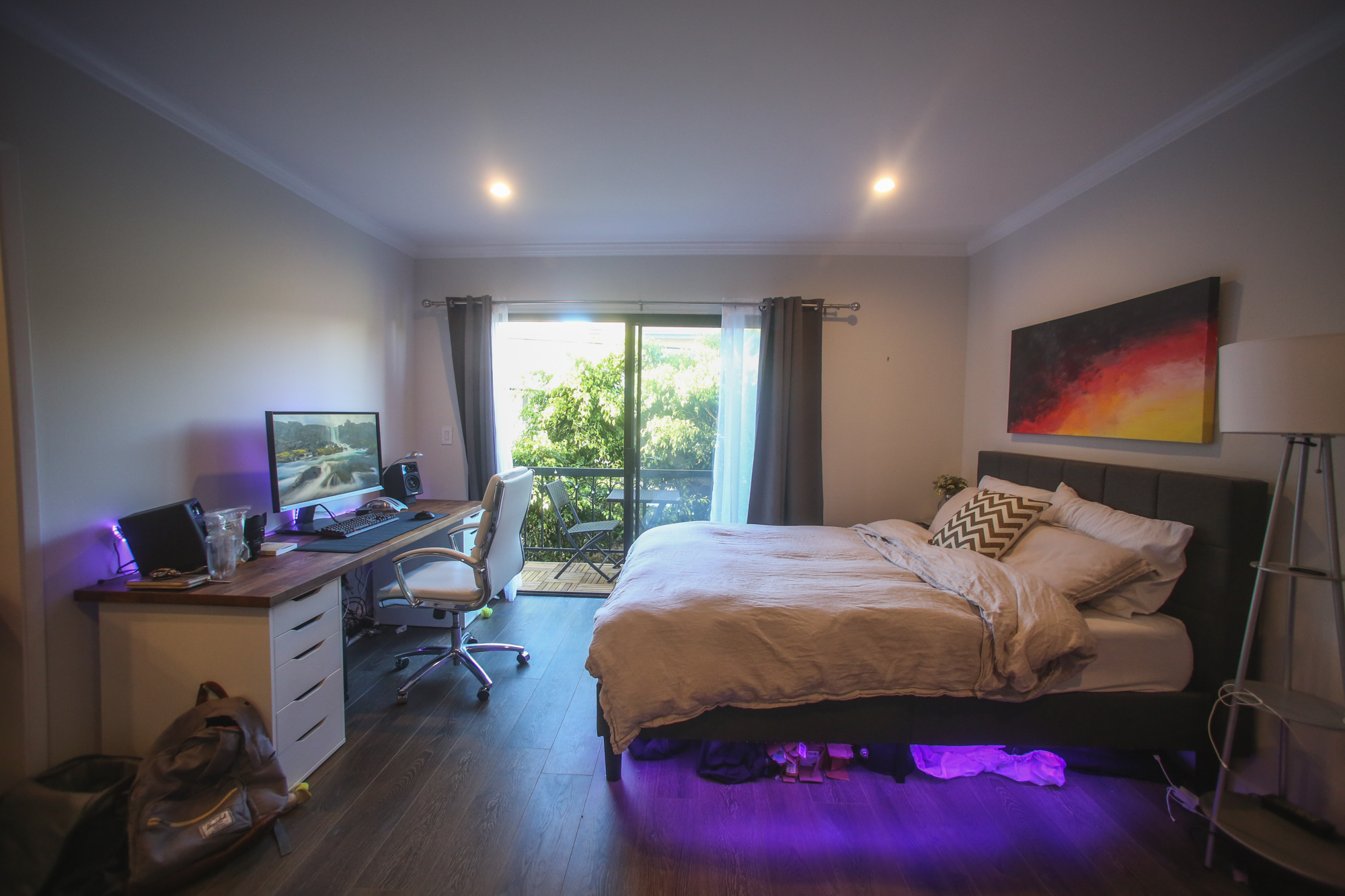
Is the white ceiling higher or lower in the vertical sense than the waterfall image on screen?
higher

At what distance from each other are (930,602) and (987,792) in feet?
2.48

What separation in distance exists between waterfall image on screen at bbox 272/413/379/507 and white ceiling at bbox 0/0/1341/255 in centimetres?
129

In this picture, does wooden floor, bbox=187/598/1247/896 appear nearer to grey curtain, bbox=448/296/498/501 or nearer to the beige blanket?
the beige blanket

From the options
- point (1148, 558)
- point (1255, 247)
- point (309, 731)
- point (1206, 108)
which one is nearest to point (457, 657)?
point (309, 731)

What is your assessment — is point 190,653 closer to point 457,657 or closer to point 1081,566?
point 457,657

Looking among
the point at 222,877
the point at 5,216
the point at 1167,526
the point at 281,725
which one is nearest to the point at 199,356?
the point at 5,216

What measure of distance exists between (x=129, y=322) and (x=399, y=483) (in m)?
1.51

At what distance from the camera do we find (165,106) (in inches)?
73.9

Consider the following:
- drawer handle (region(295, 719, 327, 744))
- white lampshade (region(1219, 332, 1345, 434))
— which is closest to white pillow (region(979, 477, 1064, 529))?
white lampshade (region(1219, 332, 1345, 434))

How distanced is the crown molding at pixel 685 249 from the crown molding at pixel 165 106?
0.77 meters

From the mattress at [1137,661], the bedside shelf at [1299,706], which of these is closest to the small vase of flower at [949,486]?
the mattress at [1137,661]

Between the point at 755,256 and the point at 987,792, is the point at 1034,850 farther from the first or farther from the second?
the point at 755,256

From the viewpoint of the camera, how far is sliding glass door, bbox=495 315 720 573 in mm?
3551

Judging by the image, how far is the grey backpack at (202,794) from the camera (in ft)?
4.32
